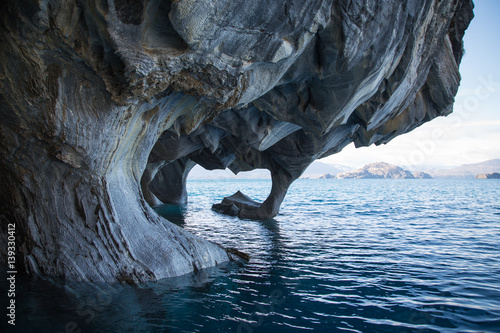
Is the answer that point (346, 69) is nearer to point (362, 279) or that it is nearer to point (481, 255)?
point (362, 279)

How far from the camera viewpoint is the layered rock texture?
17.3 feet

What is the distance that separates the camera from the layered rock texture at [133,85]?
528cm

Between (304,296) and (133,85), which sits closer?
(133,85)

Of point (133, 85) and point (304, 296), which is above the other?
point (133, 85)

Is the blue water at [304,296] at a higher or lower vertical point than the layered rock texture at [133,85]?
lower

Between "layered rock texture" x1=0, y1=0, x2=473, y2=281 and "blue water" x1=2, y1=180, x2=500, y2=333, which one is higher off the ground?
"layered rock texture" x1=0, y1=0, x2=473, y2=281

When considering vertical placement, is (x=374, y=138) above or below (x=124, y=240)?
above

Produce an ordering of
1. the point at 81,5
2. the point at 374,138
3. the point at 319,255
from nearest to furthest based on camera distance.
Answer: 1. the point at 81,5
2. the point at 319,255
3. the point at 374,138

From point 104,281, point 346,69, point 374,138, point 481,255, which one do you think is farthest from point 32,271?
point 374,138

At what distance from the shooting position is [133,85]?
5719 millimetres

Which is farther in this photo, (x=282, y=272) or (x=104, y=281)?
(x=282, y=272)

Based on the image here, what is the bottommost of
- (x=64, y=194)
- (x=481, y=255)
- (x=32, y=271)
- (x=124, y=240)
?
(x=481, y=255)

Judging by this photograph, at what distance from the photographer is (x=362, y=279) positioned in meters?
7.91

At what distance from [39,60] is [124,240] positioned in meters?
3.62
